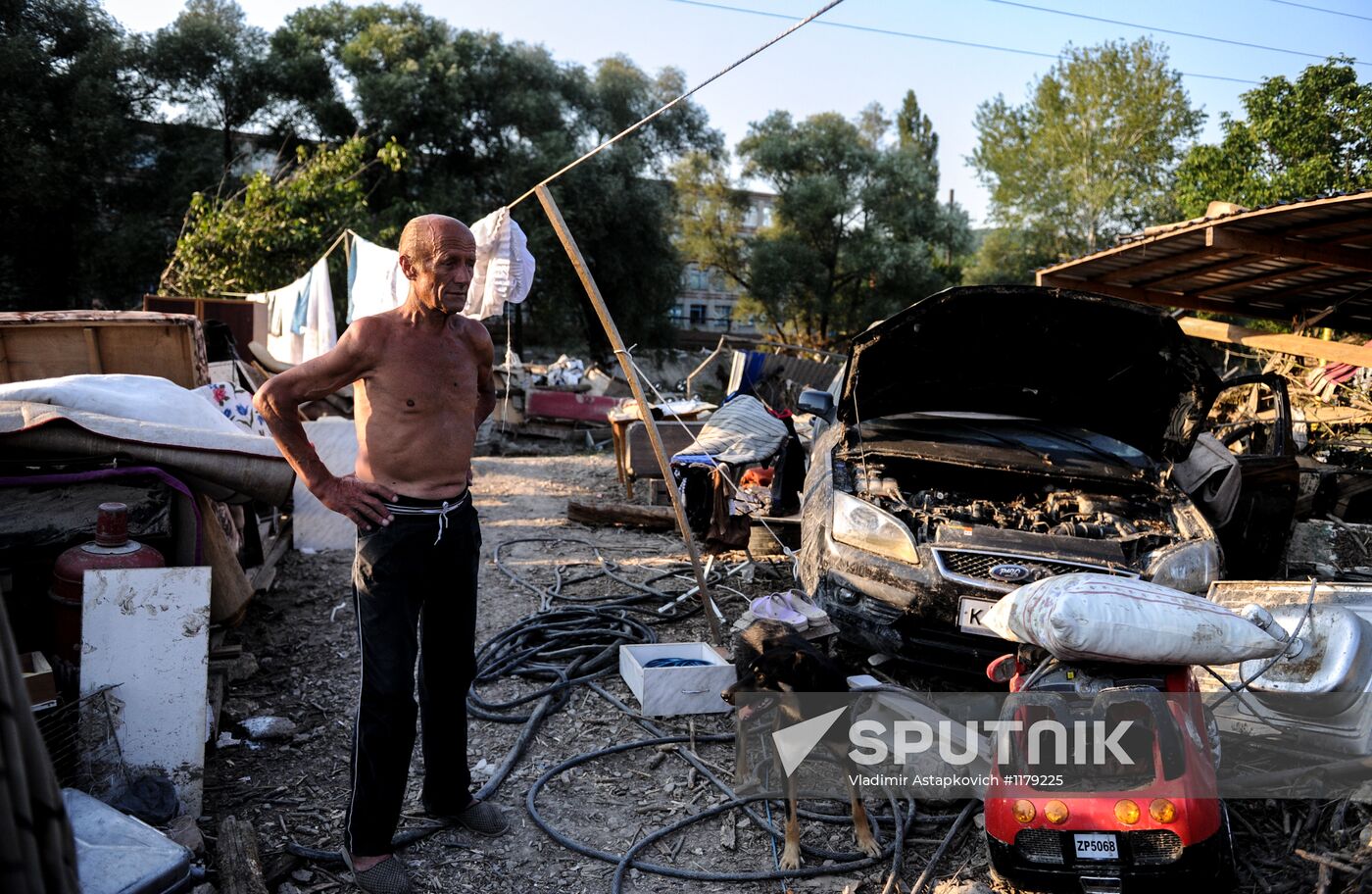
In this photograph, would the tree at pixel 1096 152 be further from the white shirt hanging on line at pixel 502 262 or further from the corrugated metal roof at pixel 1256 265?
the white shirt hanging on line at pixel 502 262

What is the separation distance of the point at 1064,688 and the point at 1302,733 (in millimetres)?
1348

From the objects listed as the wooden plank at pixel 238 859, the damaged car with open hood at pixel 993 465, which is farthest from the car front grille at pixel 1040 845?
the wooden plank at pixel 238 859

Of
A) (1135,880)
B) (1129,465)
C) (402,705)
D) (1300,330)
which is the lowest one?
(1135,880)

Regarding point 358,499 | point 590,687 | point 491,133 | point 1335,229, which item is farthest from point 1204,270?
point 491,133

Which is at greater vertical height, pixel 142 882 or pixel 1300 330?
pixel 1300 330

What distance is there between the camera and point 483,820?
11.1 feet

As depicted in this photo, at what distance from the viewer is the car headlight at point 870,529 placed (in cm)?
433

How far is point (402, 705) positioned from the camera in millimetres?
2998

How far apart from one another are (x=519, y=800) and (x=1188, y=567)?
130 inches

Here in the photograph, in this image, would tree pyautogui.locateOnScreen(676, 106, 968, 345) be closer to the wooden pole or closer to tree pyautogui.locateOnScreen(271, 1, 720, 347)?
tree pyautogui.locateOnScreen(271, 1, 720, 347)

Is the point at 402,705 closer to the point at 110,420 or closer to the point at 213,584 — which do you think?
the point at 213,584

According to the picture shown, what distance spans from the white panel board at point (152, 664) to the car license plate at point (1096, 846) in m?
3.08

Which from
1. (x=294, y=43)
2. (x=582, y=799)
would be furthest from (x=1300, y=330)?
(x=294, y=43)

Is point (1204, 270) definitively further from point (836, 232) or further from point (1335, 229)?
point (836, 232)
